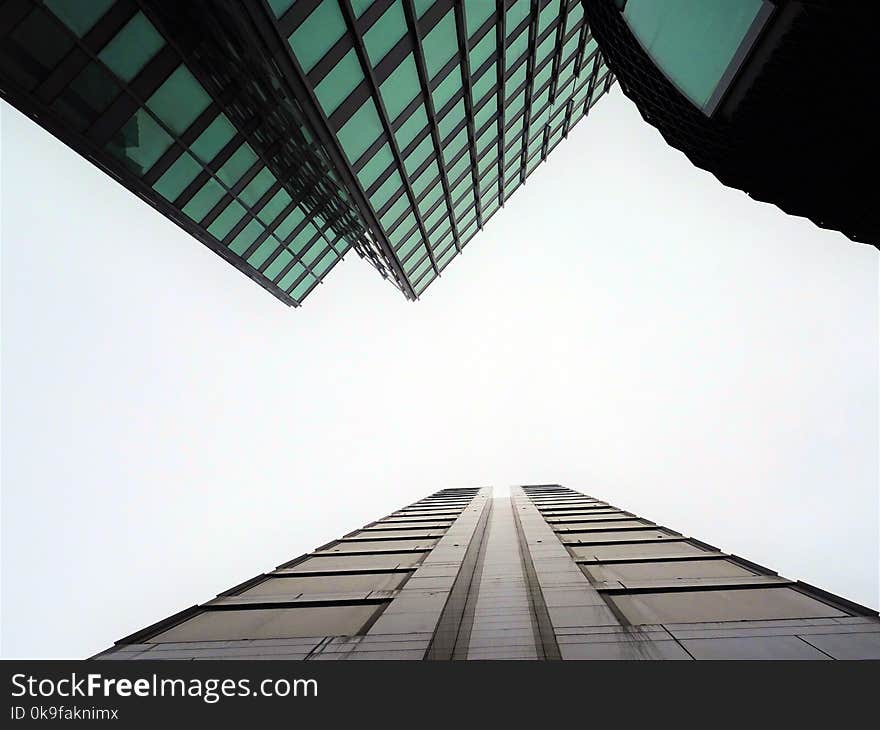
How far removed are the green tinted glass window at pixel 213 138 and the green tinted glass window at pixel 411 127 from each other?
19.1 feet

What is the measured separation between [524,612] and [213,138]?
56.8ft

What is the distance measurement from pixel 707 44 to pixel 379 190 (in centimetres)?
1309

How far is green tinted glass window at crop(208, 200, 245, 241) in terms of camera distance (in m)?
20.7

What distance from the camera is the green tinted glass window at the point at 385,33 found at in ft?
48.5

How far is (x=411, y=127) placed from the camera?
1997 centimetres

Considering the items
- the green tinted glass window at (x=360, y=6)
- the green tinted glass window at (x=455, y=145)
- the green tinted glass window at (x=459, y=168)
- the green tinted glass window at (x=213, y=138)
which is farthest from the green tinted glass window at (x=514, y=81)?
the green tinted glass window at (x=213, y=138)

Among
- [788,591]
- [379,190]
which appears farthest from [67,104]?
[788,591]

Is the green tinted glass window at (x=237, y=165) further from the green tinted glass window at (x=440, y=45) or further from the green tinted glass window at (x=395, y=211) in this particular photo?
the green tinted glass window at (x=440, y=45)

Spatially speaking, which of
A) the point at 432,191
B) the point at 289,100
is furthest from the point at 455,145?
the point at 289,100

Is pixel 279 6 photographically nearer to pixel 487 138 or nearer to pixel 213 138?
pixel 213 138

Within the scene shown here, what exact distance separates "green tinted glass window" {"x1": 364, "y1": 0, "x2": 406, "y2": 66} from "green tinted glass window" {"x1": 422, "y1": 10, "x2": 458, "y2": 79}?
1.30 meters

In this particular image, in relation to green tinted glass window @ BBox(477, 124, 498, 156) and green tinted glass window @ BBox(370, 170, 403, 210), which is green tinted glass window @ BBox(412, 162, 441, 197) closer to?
green tinted glass window @ BBox(370, 170, 403, 210)
